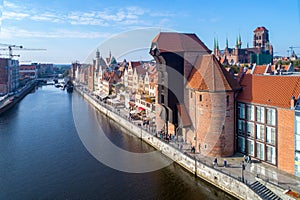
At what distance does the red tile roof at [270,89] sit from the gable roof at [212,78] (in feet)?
3.48

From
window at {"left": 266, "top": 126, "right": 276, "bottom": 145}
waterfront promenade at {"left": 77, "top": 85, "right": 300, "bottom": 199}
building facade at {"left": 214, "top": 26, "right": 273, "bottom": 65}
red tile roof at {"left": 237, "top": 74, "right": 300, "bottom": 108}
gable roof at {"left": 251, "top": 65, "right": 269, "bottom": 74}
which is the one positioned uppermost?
building facade at {"left": 214, "top": 26, "right": 273, "bottom": 65}

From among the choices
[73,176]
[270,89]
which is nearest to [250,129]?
[270,89]

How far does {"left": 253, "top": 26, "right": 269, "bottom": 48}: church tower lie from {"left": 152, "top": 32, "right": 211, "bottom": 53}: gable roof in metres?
85.8

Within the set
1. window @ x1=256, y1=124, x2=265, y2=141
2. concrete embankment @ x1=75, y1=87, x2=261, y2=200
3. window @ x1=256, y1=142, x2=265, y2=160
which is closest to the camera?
concrete embankment @ x1=75, y1=87, x2=261, y2=200

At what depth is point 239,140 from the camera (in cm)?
2652

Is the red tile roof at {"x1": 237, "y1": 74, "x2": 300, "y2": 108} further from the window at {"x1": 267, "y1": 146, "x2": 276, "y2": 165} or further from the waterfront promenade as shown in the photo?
the waterfront promenade

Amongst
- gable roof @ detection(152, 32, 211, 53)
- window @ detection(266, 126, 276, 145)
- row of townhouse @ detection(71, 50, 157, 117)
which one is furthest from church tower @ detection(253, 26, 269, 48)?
window @ detection(266, 126, 276, 145)

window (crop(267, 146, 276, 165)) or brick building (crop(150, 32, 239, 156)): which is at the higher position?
brick building (crop(150, 32, 239, 156))

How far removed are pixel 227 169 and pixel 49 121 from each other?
118ft

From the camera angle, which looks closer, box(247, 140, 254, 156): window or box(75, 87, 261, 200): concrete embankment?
box(75, 87, 261, 200): concrete embankment

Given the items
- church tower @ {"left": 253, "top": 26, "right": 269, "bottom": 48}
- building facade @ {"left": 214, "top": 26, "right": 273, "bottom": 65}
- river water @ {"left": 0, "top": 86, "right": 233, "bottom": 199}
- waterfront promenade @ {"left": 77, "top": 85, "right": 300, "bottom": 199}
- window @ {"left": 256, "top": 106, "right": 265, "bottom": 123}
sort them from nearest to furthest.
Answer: waterfront promenade @ {"left": 77, "top": 85, "right": 300, "bottom": 199} → river water @ {"left": 0, "top": 86, "right": 233, "bottom": 199} → window @ {"left": 256, "top": 106, "right": 265, "bottom": 123} → building facade @ {"left": 214, "top": 26, "right": 273, "bottom": 65} → church tower @ {"left": 253, "top": 26, "right": 269, "bottom": 48}

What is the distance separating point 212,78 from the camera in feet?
86.4

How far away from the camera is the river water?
2234 centimetres

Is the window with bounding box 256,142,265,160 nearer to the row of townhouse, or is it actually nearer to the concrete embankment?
the concrete embankment
